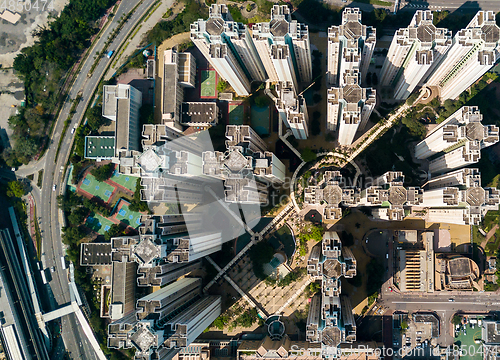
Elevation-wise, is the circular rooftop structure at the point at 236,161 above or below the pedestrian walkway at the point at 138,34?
below

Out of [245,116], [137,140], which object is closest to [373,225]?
[245,116]

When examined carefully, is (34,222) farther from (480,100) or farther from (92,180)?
(480,100)

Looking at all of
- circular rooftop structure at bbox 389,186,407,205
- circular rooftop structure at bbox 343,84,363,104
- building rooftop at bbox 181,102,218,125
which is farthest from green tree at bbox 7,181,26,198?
circular rooftop structure at bbox 389,186,407,205

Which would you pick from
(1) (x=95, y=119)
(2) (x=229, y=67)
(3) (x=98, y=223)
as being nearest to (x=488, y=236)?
(2) (x=229, y=67)

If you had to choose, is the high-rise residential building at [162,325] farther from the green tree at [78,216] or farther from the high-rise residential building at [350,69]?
the high-rise residential building at [350,69]

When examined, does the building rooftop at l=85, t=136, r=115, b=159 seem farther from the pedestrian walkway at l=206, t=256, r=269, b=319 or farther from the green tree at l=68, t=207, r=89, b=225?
the pedestrian walkway at l=206, t=256, r=269, b=319

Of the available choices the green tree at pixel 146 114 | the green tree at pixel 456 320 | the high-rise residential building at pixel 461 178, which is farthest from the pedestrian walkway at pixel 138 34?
the green tree at pixel 456 320
